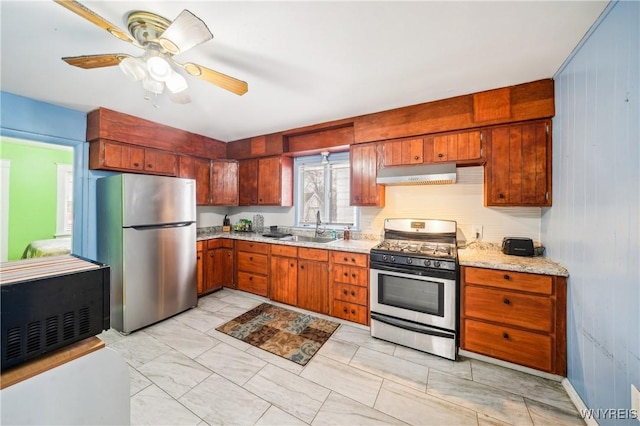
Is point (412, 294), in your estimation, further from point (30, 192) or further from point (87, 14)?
point (30, 192)

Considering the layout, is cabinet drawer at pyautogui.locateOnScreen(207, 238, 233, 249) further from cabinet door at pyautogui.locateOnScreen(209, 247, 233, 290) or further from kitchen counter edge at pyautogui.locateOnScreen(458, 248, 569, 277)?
kitchen counter edge at pyautogui.locateOnScreen(458, 248, 569, 277)

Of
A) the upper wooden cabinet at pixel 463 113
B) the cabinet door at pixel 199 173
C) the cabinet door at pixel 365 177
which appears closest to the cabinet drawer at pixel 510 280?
the cabinet door at pixel 365 177

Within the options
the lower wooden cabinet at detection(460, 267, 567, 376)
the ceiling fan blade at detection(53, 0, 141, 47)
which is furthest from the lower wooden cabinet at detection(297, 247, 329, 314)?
the ceiling fan blade at detection(53, 0, 141, 47)

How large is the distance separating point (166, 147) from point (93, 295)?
121 inches

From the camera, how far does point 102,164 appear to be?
2820 millimetres

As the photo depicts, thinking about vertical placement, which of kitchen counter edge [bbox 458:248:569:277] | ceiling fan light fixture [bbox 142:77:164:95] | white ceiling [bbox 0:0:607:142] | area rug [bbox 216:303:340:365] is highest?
white ceiling [bbox 0:0:607:142]

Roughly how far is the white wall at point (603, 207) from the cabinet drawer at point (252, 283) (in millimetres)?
3237

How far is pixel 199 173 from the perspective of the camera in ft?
12.6

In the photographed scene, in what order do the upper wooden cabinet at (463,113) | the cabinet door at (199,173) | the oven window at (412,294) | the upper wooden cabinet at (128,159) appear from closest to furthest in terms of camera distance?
the upper wooden cabinet at (463,113), the oven window at (412,294), the upper wooden cabinet at (128,159), the cabinet door at (199,173)

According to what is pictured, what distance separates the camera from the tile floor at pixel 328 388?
1626 millimetres

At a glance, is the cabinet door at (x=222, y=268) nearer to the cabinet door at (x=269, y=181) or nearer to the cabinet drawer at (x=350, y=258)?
the cabinet door at (x=269, y=181)

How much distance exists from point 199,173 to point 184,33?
287cm

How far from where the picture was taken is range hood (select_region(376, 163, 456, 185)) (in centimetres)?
248

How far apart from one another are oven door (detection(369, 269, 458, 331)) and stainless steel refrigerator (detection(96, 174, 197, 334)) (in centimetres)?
244
